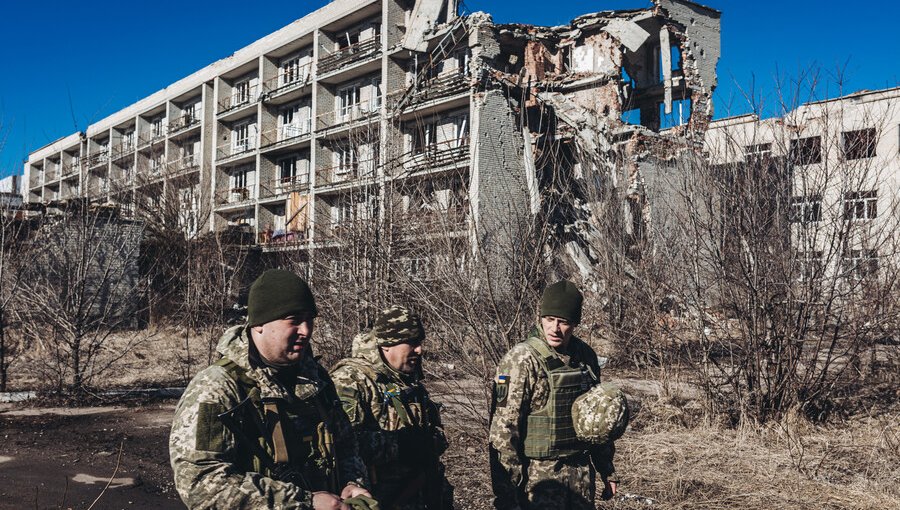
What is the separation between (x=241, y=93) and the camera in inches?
1339

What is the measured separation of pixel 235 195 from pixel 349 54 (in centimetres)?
1104

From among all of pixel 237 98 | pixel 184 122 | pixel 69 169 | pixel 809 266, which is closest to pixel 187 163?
pixel 184 122

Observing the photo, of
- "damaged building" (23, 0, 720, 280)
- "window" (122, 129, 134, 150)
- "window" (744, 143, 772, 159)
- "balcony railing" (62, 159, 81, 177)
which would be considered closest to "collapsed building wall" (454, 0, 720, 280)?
"damaged building" (23, 0, 720, 280)

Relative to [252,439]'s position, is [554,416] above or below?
below

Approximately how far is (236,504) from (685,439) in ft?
21.2

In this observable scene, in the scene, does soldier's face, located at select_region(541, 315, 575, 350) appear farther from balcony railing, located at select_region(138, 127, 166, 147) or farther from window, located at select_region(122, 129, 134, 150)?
window, located at select_region(122, 129, 134, 150)

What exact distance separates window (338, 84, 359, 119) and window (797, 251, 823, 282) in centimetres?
2219

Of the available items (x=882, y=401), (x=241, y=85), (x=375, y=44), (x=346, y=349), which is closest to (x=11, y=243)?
(x=346, y=349)

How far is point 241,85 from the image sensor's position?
34188 millimetres

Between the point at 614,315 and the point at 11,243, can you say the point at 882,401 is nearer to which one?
the point at 614,315

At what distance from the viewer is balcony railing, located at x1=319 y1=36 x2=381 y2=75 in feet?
84.0

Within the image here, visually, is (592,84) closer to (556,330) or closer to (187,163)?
(556,330)

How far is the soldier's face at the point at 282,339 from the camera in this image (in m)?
2.32

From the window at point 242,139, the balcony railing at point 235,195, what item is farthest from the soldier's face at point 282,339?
the window at point 242,139
